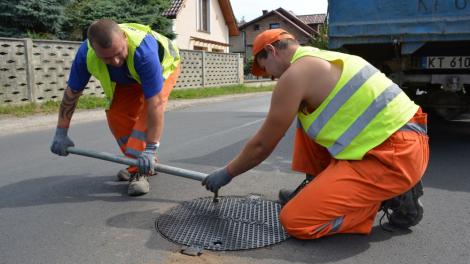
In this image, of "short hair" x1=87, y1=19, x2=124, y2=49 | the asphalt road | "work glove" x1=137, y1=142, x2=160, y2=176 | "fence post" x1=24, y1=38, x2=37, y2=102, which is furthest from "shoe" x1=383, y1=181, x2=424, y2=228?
"fence post" x1=24, y1=38, x2=37, y2=102

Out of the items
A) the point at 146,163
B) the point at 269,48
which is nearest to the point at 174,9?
the point at 146,163

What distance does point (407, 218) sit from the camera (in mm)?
2777

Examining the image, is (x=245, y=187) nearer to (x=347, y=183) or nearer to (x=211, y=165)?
(x=211, y=165)

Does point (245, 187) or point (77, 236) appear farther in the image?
point (245, 187)

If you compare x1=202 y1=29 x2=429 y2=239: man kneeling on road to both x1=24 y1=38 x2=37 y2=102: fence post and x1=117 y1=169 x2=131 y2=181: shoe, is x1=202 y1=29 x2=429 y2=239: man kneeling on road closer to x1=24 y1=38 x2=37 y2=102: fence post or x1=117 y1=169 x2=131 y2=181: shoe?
x1=117 y1=169 x2=131 y2=181: shoe

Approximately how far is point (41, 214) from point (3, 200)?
0.56 meters

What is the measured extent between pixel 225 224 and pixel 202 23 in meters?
23.2

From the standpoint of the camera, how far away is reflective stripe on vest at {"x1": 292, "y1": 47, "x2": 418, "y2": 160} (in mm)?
2523

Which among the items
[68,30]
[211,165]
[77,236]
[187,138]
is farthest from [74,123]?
[68,30]

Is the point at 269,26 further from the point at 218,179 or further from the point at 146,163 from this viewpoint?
the point at 218,179

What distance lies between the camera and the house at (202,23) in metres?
22.2

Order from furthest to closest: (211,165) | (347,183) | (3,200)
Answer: (211,165) < (3,200) < (347,183)

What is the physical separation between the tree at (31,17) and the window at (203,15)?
33.2 feet

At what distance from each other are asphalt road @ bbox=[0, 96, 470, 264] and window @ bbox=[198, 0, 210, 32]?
19.8 meters
